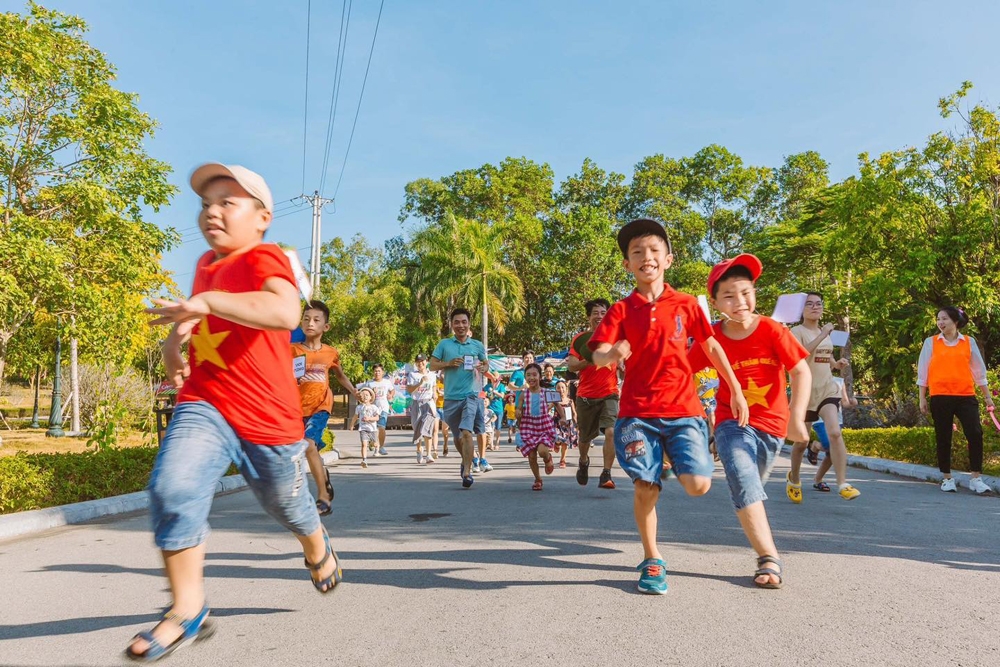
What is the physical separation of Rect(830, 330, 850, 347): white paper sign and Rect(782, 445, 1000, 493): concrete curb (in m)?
2.84

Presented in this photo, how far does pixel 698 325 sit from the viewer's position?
4.70m

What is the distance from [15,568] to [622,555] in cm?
394

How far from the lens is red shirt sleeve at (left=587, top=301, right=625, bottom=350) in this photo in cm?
461

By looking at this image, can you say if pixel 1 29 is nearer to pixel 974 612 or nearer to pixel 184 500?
pixel 184 500

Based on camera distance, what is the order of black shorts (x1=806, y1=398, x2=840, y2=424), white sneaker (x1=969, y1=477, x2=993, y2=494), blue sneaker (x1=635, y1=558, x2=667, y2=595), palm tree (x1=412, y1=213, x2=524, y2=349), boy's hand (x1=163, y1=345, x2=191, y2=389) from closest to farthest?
boy's hand (x1=163, y1=345, x2=191, y2=389) → blue sneaker (x1=635, y1=558, x2=667, y2=595) → black shorts (x1=806, y1=398, x2=840, y2=424) → white sneaker (x1=969, y1=477, x2=993, y2=494) → palm tree (x1=412, y1=213, x2=524, y2=349)

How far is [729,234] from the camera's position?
4869 cm

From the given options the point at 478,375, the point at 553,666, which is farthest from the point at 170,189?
the point at 553,666

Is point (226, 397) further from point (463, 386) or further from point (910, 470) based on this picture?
point (910, 470)

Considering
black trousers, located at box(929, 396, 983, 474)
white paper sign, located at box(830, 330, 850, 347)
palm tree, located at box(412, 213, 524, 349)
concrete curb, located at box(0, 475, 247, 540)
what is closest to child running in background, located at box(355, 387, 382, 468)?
concrete curb, located at box(0, 475, 247, 540)

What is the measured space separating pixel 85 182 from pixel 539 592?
15.2 meters

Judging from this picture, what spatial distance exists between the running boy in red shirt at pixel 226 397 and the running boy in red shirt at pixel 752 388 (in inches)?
94.2

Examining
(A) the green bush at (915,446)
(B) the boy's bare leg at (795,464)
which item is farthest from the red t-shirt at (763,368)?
(A) the green bush at (915,446)

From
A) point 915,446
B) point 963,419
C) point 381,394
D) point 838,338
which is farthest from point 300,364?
point 915,446

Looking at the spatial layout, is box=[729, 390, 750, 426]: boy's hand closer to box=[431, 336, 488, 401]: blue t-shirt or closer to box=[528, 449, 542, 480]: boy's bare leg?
box=[528, 449, 542, 480]: boy's bare leg
